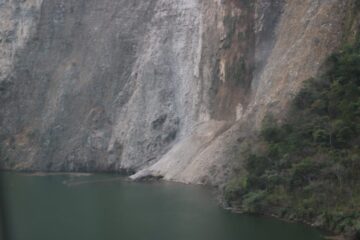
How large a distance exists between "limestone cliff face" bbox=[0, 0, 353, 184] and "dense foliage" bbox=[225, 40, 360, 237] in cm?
324

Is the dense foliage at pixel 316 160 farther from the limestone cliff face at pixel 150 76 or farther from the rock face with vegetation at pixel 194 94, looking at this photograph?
the limestone cliff face at pixel 150 76

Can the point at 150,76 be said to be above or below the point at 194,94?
above

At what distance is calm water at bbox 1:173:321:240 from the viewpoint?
28.8 m

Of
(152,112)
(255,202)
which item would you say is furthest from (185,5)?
(255,202)

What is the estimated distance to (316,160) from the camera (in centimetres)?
3275

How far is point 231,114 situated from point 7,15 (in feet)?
107

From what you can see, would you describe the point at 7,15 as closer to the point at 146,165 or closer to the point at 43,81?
the point at 43,81

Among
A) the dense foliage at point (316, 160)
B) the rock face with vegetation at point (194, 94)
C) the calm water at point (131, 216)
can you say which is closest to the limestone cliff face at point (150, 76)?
the rock face with vegetation at point (194, 94)

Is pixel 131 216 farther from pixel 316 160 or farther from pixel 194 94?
pixel 194 94

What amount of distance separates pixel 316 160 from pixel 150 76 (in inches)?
1046

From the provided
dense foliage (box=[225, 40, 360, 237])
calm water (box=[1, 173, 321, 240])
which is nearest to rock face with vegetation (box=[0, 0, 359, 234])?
dense foliage (box=[225, 40, 360, 237])

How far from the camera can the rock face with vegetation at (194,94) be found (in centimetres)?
3388

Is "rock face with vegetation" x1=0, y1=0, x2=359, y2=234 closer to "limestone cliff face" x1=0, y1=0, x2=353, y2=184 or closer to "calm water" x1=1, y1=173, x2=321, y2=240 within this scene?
"limestone cliff face" x1=0, y1=0, x2=353, y2=184

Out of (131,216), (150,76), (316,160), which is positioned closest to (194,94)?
(150,76)
